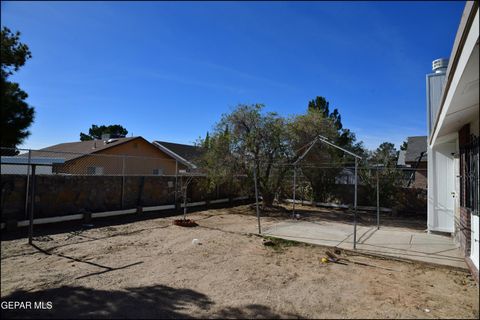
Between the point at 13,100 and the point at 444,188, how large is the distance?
10065 millimetres

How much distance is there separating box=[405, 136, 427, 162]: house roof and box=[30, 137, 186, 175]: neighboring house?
1508cm

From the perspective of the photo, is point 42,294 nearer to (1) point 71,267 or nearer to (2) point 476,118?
(1) point 71,267

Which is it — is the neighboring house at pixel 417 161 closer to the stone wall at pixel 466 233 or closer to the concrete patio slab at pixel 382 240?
the concrete patio slab at pixel 382 240

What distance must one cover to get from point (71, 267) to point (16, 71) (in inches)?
130

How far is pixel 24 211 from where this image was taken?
822 cm

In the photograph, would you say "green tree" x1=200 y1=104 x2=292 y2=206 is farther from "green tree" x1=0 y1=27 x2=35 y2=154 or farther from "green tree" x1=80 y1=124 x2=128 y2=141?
"green tree" x1=80 y1=124 x2=128 y2=141

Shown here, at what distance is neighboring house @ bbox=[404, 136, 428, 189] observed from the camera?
18.5 metres

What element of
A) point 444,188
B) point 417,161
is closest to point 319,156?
point 444,188

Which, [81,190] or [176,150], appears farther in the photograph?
[176,150]

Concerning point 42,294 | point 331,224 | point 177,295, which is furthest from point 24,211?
point 331,224

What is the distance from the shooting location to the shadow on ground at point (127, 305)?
3.64m

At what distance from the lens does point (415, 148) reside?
69.5 ft

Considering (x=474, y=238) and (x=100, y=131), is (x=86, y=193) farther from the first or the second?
(x=100, y=131)

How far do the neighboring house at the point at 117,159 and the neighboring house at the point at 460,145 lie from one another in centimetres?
1150
